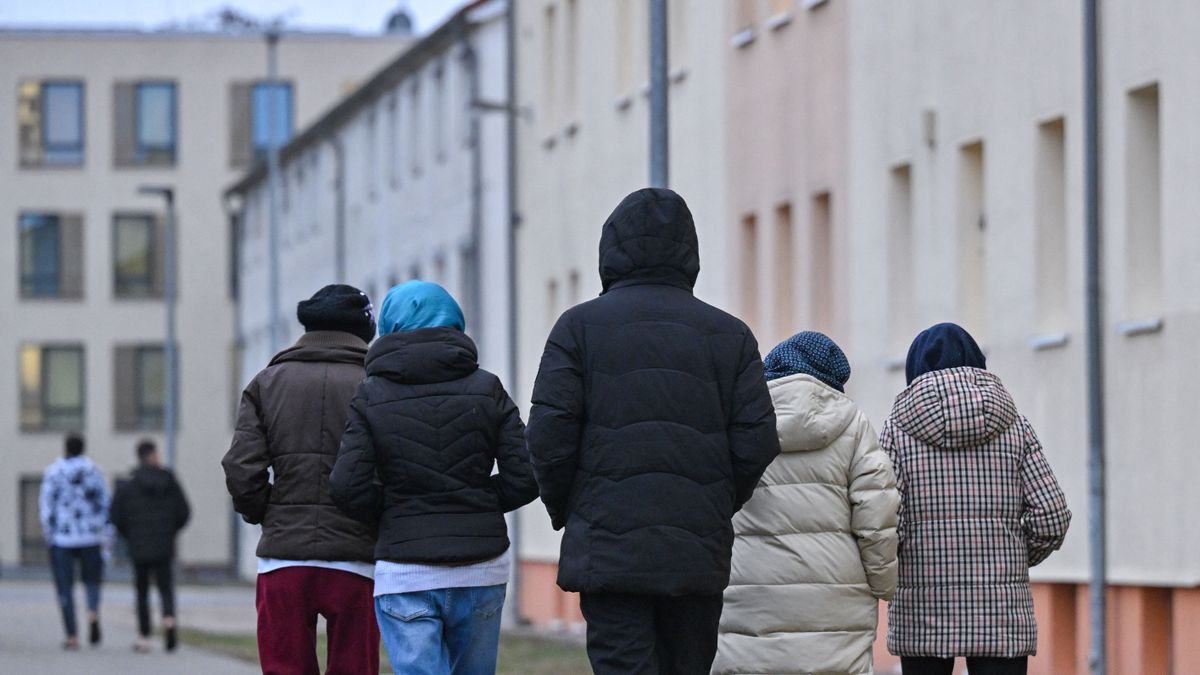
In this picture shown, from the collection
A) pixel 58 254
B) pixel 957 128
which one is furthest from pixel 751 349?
pixel 58 254

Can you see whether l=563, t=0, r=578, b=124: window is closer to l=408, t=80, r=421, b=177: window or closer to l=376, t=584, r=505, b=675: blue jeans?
l=408, t=80, r=421, b=177: window

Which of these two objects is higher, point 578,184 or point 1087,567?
point 578,184

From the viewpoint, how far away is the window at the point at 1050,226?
20.3m

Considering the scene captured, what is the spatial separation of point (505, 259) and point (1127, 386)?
19.6m

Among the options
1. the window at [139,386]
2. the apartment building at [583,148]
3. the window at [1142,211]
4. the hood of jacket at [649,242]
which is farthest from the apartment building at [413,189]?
the hood of jacket at [649,242]

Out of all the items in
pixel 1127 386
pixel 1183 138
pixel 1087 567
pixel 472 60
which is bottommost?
pixel 1087 567

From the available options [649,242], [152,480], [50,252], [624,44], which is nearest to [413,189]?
[624,44]

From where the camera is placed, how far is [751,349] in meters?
8.03

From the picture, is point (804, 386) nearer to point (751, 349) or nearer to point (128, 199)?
point (751, 349)

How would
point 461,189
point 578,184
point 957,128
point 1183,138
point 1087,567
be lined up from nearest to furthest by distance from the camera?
point 1183,138 → point 1087,567 → point 957,128 → point 578,184 → point 461,189

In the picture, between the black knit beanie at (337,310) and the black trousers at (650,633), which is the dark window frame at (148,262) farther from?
the black trousers at (650,633)

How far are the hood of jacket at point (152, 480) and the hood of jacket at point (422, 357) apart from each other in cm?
1434

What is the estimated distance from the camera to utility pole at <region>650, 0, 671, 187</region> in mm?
Result: 16938

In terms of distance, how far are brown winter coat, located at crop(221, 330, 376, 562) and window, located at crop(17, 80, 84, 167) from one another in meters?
65.6
